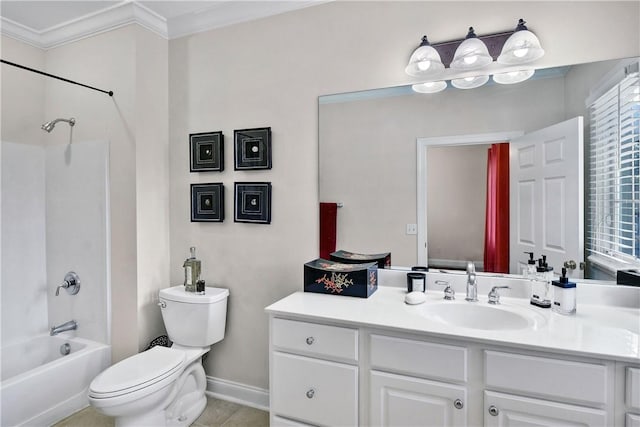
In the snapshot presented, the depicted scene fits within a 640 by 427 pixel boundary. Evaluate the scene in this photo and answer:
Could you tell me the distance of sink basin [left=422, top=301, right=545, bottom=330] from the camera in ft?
5.06

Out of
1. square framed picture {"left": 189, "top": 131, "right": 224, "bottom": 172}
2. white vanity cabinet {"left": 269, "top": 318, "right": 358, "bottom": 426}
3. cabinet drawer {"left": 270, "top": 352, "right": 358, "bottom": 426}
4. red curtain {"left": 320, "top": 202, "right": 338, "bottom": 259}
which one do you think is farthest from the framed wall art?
A: cabinet drawer {"left": 270, "top": 352, "right": 358, "bottom": 426}

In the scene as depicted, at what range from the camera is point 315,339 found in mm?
1632

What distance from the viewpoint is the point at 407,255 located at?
6.55ft

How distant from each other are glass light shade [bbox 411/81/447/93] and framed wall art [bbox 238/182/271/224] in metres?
1.02

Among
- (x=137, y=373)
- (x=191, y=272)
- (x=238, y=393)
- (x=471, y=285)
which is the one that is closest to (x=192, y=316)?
(x=191, y=272)

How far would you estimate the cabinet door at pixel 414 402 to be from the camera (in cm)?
139

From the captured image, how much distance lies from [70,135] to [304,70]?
177 centimetres

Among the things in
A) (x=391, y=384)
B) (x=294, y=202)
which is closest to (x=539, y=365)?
(x=391, y=384)

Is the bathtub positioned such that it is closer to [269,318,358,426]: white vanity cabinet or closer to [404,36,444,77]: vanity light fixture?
[269,318,358,426]: white vanity cabinet

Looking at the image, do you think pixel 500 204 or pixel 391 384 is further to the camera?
pixel 500 204

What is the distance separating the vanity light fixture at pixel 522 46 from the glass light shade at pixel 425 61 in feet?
1.00

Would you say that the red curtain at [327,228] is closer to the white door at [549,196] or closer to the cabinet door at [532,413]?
the white door at [549,196]

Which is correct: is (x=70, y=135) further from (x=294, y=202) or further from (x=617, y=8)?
(x=617, y=8)

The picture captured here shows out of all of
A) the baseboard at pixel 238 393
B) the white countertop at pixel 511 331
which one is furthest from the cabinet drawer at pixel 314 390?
the baseboard at pixel 238 393
